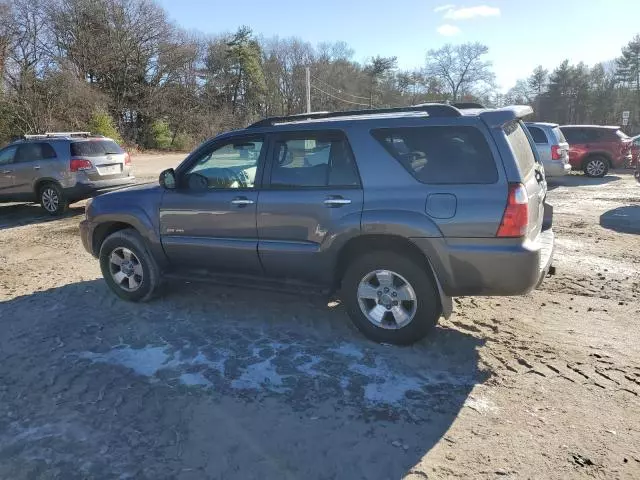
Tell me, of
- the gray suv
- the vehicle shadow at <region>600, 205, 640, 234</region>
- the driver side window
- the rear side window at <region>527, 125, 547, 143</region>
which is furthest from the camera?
the rear side window at <region>527, 125, 547, 143</region>

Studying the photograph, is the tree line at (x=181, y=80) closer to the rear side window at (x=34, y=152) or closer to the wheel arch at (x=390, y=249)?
the rear side window at (x=34, y=152)

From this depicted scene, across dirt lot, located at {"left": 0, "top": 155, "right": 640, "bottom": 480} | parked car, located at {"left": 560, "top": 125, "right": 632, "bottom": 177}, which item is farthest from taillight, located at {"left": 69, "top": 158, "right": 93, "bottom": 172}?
parked car, located at {"left": 560, "top": 125, "right": 632, "bottom": 177}

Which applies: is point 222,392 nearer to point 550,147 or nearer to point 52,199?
point 52,199

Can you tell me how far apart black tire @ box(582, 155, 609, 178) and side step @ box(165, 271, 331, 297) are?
49.9ft

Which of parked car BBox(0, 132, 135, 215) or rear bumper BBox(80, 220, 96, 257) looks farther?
parked car BBox(0, 132, 135, 215)

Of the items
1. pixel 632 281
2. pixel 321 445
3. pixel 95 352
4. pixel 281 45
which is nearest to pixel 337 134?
pixel 321 445

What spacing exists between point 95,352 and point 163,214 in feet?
4.87

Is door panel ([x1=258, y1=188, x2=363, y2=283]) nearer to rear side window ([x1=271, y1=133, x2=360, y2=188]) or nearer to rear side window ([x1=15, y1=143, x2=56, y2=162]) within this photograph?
rear side window ([x1=271, y1=133, x2=360, y2=188])

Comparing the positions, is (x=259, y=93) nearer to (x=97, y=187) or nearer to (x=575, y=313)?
(x=97, y=187)

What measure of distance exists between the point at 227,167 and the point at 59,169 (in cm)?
740

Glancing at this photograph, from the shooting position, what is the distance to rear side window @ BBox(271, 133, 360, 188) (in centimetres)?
411

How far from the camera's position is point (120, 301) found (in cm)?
539

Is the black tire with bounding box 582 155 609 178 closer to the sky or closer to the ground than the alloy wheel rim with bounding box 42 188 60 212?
closer to the sky

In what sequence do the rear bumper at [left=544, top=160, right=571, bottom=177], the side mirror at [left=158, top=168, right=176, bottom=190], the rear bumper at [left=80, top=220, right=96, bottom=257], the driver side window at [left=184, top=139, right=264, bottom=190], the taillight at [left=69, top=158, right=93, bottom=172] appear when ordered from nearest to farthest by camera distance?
the driver side window at [left=184, top=139, right=264, bottom=190] → the side mirror at [left=158, top=168, right=176, bottom=190] → the rear bumper at [left=80, top=220, right=96, bottom=257] → the taillight at [left=69, top=158, right=93, bottom=172] → the rear bumper at [left=544, top=160, right=571, bottom=177]
